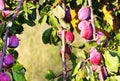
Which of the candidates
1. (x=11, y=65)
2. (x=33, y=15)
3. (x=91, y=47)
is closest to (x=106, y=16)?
(x=33, y=15)

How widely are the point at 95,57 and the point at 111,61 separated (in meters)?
0.05

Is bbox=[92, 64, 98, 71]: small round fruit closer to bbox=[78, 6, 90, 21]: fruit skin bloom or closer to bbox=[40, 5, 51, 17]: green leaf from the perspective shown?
bbox=[78, 6, 90, 21]: fruit skin bloom

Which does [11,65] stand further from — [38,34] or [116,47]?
[38,34]

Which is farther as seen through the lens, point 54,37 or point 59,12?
point 54,37

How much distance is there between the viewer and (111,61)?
1.02m

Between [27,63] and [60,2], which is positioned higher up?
[60,2]

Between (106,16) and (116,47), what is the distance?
51 centimetres

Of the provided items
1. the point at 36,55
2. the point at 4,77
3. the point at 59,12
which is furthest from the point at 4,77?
the point at 36,55

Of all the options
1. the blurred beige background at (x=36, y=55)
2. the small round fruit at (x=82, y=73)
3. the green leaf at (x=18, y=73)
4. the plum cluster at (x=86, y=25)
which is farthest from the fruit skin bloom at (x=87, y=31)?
the blurred beige background at (x=36, y=55)

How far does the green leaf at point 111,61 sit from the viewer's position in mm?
1021

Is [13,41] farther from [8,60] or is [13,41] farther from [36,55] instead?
[36,55]

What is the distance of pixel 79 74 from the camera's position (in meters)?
1.04

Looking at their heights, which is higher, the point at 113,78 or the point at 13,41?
the point at 13,41

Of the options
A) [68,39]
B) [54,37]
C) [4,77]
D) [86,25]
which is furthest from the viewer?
[54,37]
